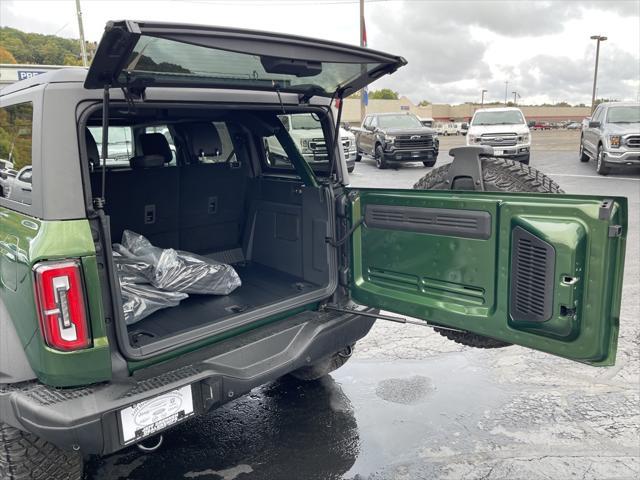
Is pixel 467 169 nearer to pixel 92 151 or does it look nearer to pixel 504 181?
pixel 504 181

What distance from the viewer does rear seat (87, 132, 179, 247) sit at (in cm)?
396

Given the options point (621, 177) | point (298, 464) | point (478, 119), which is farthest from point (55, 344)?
point (478, 119)

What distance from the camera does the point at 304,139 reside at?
382 centimetres

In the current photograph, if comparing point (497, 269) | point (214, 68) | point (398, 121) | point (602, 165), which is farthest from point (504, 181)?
point (398, 121)

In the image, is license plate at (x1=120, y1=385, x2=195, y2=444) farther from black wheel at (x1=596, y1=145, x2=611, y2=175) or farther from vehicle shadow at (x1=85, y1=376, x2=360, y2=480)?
black wheel at (x1=596, y1=145, x2=611, y2=175)

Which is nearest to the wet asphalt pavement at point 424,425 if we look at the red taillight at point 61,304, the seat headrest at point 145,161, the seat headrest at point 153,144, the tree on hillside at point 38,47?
the red taillight at point 61,304

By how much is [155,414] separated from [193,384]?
0.20 meters

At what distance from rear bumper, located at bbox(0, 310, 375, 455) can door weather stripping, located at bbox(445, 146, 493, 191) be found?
0.97 metres

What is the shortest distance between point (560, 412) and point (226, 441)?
2.04m

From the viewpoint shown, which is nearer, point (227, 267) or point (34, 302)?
point (34, 302)

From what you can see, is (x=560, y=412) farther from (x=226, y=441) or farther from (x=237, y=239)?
(x=237, y=239)

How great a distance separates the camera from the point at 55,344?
2215 millimetres

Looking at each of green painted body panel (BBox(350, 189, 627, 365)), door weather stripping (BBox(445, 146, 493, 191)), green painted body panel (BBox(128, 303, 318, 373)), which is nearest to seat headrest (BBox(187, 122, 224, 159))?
green painted body panel (BBox(350, 189, 627, 365))

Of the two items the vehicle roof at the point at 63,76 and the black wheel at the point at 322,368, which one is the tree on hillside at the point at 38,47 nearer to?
the black wheel at the point at 322,368
